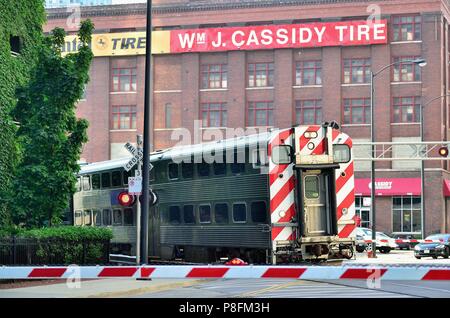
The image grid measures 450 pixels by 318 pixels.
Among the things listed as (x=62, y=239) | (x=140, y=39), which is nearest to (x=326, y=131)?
(x=62, y=239)

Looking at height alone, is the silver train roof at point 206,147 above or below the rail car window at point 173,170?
above

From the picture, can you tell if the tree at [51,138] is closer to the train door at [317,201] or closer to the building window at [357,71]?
the train door at [317,201]

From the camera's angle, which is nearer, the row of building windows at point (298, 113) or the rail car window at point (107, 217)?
the rail car window at point (107, 217)

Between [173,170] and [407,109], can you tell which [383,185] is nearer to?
[407,109]

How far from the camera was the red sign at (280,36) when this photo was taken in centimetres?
7106

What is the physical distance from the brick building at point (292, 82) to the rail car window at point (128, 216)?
3748 cm

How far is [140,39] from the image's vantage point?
7669 cm

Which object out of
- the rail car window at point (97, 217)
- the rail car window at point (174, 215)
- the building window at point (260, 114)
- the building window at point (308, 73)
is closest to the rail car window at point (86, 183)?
the rail car window at point (97, 217)

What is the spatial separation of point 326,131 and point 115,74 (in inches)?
2098

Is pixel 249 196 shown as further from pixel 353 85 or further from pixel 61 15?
pixel 61 15

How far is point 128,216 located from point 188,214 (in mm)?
5428

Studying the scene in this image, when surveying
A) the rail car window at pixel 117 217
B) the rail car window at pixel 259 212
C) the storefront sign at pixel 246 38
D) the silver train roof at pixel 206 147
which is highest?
the storefront sign at pixel 246 38

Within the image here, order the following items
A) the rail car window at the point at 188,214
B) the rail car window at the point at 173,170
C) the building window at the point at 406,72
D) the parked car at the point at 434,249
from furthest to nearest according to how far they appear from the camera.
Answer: the building window at the point at 406,72
the parked car at the point at 434,249
the rail car window at the point at 173,170
the rail car window at the point at 188,214

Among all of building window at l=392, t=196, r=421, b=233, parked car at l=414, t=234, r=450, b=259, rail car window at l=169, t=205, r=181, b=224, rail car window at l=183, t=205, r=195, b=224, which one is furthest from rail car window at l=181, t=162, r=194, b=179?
building window at l=392, t=196, r=421, b=233
